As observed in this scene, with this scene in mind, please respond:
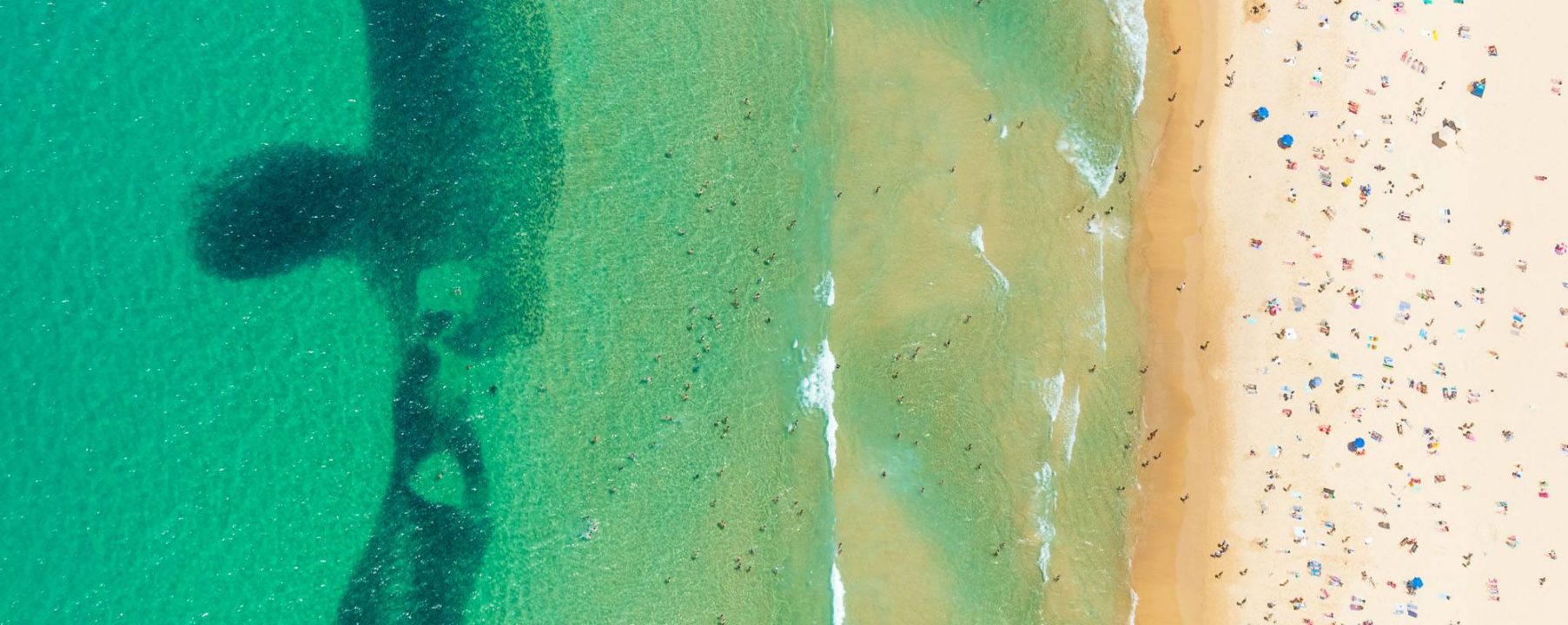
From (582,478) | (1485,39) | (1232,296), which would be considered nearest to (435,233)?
(582,478)

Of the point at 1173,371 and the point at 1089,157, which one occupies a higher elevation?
the point at 1089,157

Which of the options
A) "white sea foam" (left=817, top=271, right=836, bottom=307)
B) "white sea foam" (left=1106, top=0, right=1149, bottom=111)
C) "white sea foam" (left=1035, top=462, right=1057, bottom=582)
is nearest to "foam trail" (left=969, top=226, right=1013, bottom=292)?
"white sea foam" (left=817, top=271, right=836, bottom=307)

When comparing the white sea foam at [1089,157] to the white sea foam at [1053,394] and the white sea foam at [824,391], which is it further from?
the white sea foam at [824,391]

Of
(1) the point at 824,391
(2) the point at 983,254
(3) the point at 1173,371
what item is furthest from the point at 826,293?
(3) the point at 1173,371

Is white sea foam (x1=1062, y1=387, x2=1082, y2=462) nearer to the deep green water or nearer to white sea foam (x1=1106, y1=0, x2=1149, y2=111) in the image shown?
the deep green water

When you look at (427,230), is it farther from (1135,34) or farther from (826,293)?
(1135,34)

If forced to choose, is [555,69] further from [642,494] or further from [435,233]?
[642,494]

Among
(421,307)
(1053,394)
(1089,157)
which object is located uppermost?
(1089,157)
